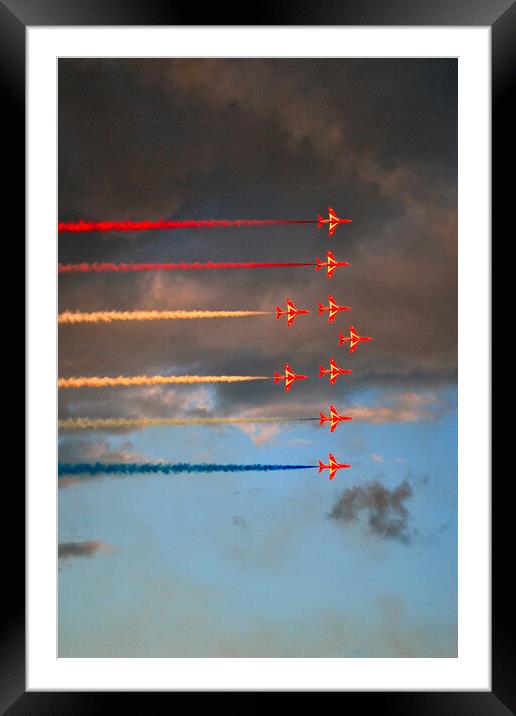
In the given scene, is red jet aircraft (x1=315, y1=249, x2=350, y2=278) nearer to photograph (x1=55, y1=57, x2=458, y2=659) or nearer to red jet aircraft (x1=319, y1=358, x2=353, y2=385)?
photograph (x1=55, y1=57, x2=458, y2=659)

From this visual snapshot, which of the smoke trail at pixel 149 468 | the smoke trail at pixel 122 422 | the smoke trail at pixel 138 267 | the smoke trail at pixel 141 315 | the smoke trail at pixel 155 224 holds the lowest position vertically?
the smoke trail at pixel 149 468

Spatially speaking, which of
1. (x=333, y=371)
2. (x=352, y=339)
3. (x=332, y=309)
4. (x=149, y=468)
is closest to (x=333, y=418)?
(x=333, y=371)

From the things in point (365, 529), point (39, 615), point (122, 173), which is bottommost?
point (39, 615)

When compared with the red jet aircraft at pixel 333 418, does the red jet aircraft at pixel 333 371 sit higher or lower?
higher

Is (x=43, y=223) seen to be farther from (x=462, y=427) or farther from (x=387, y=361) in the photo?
(x=462, y=427)

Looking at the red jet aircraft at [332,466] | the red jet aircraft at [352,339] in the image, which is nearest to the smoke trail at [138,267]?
the red jet aircraft at [352,339]

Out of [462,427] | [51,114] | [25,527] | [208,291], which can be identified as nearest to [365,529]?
[462,427]

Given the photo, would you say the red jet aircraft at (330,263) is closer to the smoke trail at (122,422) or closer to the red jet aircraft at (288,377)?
the red jet aircraft at (288,377)

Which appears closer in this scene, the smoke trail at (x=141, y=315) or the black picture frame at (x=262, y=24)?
the black picture frame at (x=262, y=24)

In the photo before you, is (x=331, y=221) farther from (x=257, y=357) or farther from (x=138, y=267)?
(x=138, y=267)

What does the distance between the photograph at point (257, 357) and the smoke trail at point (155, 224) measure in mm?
11

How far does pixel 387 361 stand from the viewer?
331 cm

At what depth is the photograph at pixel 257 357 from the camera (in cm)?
325

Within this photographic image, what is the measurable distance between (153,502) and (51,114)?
2.08m
